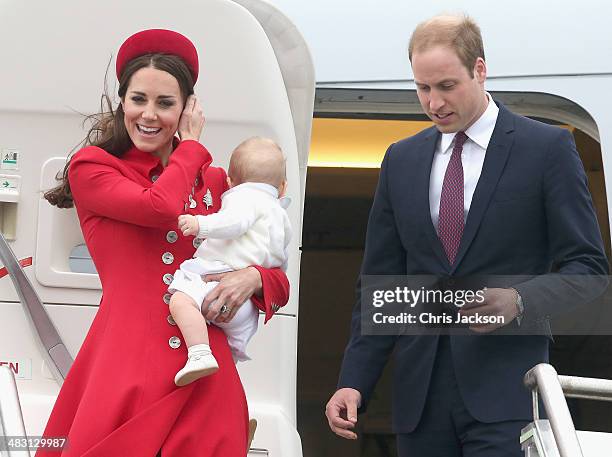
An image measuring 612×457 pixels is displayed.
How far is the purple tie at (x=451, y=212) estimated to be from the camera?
9.77 ft

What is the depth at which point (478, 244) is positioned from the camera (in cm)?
295

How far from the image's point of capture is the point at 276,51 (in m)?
3.79

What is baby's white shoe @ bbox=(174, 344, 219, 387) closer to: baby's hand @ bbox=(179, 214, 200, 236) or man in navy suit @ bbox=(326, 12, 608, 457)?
baby's hand @ bbox=(179, 214, 200, 236)

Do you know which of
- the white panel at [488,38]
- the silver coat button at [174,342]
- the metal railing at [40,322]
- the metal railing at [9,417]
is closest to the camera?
the metal railing at [9,417]

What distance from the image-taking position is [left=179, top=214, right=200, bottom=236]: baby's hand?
2547 mm

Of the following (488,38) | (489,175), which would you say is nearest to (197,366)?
(489,175)

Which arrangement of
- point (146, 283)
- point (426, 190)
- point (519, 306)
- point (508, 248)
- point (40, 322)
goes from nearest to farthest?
point (146, 283)
point (519, 306)
point (508, 248)
point (426, 190)
point (40, 322)

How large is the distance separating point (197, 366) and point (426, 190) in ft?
2.85

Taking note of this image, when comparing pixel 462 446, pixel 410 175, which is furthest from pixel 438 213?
pixel 462 446

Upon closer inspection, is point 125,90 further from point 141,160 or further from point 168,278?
point 168,278

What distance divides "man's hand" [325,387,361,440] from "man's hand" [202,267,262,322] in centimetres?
51

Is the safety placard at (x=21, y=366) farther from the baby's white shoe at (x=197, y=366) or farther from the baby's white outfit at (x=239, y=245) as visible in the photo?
the baby's white shoe at (x=197, y=366)

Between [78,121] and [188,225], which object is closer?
[188,225]

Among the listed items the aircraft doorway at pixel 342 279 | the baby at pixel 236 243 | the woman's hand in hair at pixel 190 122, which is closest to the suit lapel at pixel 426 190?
the baby at pixel 236 243
